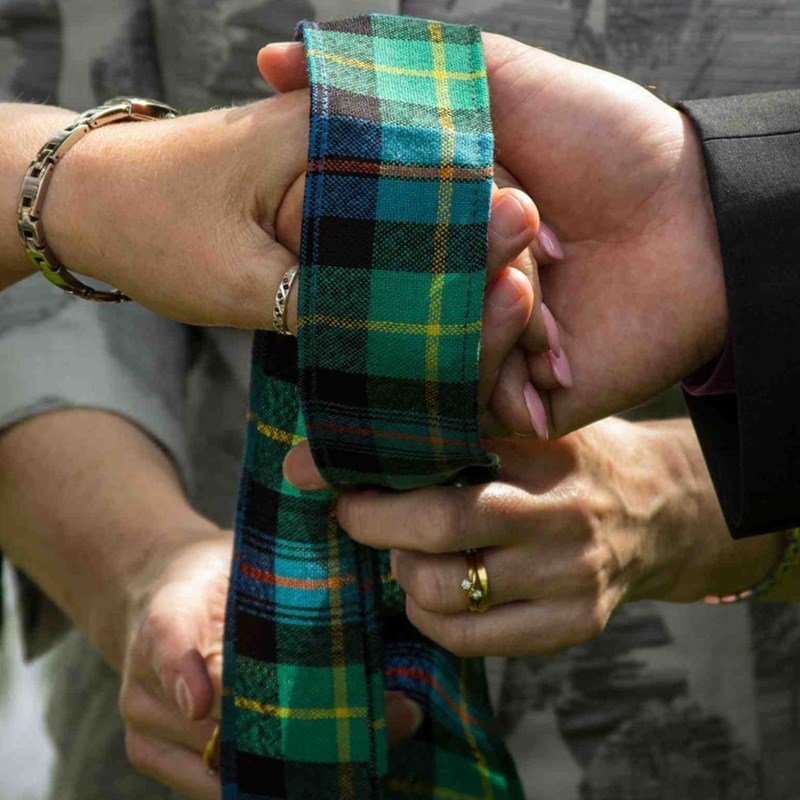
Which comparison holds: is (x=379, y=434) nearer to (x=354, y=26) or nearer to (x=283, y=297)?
(x=283, y=297)

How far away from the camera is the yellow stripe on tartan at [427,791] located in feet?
2.48

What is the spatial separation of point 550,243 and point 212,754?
Answer: 428 mm

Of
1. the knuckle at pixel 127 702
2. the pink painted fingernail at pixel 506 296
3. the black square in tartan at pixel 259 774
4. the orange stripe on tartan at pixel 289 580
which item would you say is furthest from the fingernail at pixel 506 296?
the knuckle at pixel 127 702

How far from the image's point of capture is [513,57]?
72 cm

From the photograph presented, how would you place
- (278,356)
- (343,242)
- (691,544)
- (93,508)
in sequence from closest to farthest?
(343,242)
(278,356)
(691,544)
(93,508)

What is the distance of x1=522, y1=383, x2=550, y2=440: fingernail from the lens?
26.7 inches

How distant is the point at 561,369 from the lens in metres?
0.71

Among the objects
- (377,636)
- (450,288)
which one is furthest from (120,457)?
(450,288)

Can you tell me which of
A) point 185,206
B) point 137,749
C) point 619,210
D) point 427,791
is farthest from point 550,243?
point 137,749

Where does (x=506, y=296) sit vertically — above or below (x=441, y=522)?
above

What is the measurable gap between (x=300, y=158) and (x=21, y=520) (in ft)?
1.72

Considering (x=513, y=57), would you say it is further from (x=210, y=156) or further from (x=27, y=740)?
(x=27, y=740)

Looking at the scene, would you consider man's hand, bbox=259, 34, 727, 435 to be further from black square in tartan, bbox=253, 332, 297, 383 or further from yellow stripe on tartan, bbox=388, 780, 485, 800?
yellow stripe on tartan, bbox=388, 780, 485, 800

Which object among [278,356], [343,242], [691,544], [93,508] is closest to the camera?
[343,242]
